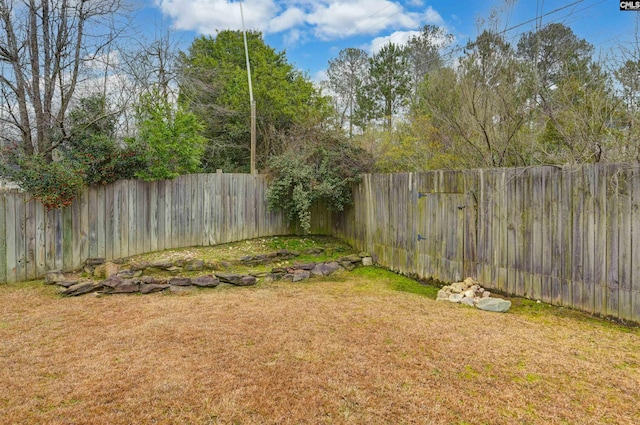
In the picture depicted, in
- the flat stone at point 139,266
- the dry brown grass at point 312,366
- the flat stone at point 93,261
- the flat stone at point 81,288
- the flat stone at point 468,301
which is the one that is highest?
the flat stone at point 93,261

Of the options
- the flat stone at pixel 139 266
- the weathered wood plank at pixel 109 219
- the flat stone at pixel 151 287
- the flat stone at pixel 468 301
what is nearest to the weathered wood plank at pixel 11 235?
the weathered wood plank at pixel 109 219

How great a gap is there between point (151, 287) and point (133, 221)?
1.83 m

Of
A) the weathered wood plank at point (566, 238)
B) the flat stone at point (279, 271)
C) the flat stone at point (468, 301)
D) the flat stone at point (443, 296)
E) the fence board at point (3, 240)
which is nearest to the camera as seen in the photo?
the weathered wood plank at point (566, 238)

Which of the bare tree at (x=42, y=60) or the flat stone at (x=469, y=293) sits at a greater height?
the bare tree at (x=42, y=60)

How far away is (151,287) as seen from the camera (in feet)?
15.7

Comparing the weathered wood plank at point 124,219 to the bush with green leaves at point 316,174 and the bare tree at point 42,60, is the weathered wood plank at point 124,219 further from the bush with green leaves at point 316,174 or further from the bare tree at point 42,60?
the bush with green leaves at point 316,174

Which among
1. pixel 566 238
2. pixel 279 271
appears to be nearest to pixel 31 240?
pixel 279 271

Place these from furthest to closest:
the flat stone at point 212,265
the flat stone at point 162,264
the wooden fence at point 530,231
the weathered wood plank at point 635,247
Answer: the flat stone at point 212,265, the flat stone at point 162,264, the wooden fence at point 530,231, the weathered wood plank at point 635,247

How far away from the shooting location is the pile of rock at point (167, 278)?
4.75m

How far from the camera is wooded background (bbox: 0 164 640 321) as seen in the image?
335cm

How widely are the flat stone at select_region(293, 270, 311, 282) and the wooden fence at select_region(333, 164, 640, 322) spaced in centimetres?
143

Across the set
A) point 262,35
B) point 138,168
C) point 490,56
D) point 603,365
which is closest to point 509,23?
point 490,56

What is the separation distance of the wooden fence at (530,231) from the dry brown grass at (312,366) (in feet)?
1.26

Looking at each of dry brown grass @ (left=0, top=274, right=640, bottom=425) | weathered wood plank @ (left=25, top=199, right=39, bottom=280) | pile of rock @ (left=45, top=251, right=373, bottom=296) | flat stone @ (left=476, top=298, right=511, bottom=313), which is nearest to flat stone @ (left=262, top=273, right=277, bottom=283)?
pile of rock @ (left=45, top=251, right=373, bottom=296)
